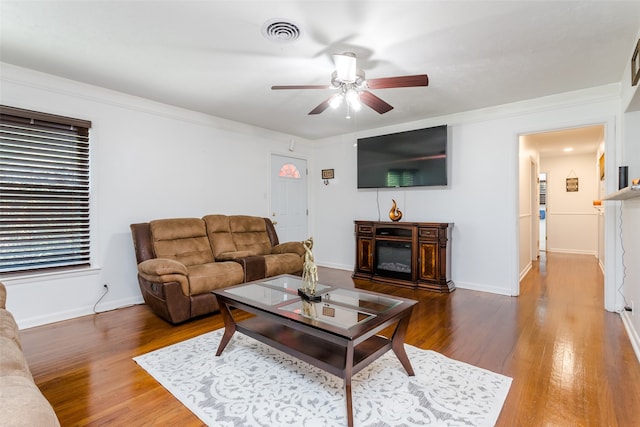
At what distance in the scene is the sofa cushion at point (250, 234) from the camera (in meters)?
4.38

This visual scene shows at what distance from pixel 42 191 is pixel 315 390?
3243mm

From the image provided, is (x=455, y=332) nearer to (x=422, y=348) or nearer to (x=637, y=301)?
(x=422, y=348)

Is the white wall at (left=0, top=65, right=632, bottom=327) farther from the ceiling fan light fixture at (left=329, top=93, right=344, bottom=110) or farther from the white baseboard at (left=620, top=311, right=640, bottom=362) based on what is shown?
the ceiling fan light fixture at (left=329, top=93, right=344, bottom=110)

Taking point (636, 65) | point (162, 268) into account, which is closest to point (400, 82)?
point (636, 65)

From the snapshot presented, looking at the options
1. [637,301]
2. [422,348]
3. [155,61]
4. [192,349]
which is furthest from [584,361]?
[155,61]

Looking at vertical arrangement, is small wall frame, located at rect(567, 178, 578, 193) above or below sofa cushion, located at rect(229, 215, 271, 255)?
above

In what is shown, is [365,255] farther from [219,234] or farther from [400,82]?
[400,82]

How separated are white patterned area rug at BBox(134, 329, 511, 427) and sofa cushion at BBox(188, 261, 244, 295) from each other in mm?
742

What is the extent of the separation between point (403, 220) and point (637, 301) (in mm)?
2838

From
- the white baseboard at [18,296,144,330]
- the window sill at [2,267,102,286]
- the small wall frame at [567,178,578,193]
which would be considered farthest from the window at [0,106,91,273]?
the small wall frame at [567,178,578,193]

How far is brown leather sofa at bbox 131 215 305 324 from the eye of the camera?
3035 mm

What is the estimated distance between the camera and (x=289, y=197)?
5.71m

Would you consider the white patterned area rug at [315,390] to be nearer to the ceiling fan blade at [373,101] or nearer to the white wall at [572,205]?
the ceiling fan blade at [373,101]

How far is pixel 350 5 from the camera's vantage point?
2.03 metres
